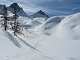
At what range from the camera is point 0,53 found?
11.2 m

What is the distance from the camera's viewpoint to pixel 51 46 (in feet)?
46.4

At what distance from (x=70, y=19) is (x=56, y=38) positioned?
2728 millimetres

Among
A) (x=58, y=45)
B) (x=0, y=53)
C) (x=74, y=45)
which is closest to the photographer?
(x=0, y=53)

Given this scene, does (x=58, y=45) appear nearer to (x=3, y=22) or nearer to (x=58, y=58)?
(x=58, y=58)

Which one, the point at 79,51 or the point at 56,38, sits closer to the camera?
the point at 79,51

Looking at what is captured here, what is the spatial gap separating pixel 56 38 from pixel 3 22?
444 inches

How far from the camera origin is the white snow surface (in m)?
10.9

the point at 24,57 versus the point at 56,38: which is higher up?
the point at 56,38

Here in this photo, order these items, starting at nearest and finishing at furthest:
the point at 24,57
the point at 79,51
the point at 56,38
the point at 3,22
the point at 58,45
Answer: the point at 24,57 → the point at 79,51 → the point at 58,45 → the point at 56,38 → the point at 3,22

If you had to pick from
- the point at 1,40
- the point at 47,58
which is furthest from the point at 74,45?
the point at 1,40

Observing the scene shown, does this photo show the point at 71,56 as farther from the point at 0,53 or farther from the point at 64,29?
the point at 64,29

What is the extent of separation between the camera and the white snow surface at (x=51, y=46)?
10908 millimetres

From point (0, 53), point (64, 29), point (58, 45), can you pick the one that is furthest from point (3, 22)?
point (0, 53)

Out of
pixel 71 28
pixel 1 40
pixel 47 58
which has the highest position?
pixel 71 28
